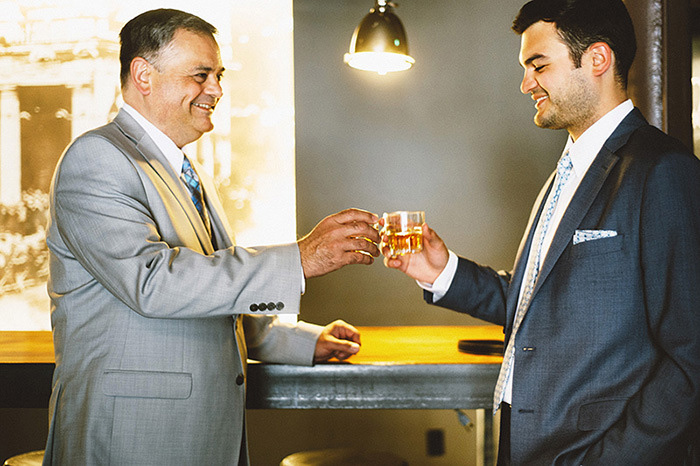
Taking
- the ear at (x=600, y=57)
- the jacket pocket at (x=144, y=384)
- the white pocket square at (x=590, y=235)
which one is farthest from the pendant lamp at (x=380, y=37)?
the jacket pocket at (x=144, y=384)

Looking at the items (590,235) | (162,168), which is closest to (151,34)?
(162,168)

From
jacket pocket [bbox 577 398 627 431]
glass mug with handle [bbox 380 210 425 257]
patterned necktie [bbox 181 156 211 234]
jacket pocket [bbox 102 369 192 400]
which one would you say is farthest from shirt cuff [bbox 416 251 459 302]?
jacket pocket [bbox 102 369 192 400]

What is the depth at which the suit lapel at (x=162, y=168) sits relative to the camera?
191 centimetres

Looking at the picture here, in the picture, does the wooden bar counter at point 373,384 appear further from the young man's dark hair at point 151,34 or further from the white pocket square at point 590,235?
the young man's dark hair at point 151,34

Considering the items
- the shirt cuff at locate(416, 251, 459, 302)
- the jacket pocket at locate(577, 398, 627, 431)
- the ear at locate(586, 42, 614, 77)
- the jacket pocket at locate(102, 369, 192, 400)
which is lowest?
the jacket pocket at locate(577, 398, 627, 431)

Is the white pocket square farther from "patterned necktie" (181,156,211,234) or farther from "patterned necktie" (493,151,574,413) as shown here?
"patterned necktie" (181,156,211,234)

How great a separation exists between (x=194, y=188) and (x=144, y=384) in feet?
2.16

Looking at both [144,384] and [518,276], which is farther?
[518,276]

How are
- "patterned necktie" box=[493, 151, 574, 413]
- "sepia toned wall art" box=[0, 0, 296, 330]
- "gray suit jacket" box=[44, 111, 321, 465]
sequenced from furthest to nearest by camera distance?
1. "sepia toned wall art" box=[0, 0, 296, 330]
2. "patterned necktie" box=[493, 151, 574, 413]
3. "gray suit jacket" box=[44, 111, 321, 465]

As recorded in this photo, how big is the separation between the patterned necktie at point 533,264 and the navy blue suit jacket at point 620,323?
12cm

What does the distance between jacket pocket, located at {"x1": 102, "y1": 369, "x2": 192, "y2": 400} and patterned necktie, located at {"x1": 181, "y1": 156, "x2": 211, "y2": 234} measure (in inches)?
20.6

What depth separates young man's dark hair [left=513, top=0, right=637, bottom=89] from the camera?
6.03 feet

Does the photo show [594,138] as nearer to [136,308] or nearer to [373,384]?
[373,384]

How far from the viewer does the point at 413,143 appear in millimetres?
3863
